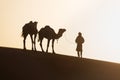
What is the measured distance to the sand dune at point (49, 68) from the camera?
431 inches

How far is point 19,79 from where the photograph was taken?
10.6 metres

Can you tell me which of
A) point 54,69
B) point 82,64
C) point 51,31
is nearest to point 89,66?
point 82,64

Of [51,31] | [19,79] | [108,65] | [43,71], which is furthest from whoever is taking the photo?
[51,31]

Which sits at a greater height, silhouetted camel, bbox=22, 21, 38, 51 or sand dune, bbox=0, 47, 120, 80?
silhouetted camel, bbox=22, 21, 38, 51

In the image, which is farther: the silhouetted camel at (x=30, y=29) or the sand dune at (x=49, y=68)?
the silhouetted camel at (x=30, y=29)

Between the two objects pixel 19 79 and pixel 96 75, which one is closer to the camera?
pixel 19 79

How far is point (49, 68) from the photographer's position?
11797mm

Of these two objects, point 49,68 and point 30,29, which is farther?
point 30,29

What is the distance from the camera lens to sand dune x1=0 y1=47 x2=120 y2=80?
35.9 ft

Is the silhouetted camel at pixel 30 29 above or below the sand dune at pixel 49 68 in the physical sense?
above

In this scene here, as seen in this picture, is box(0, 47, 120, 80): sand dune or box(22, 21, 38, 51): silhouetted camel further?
box(22, 21, 38, 51): silhouetted camel

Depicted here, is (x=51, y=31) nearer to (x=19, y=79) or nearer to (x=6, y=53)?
(x=6, y=53)

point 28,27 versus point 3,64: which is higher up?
point 28,27

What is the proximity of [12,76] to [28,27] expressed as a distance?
388 centimetres
